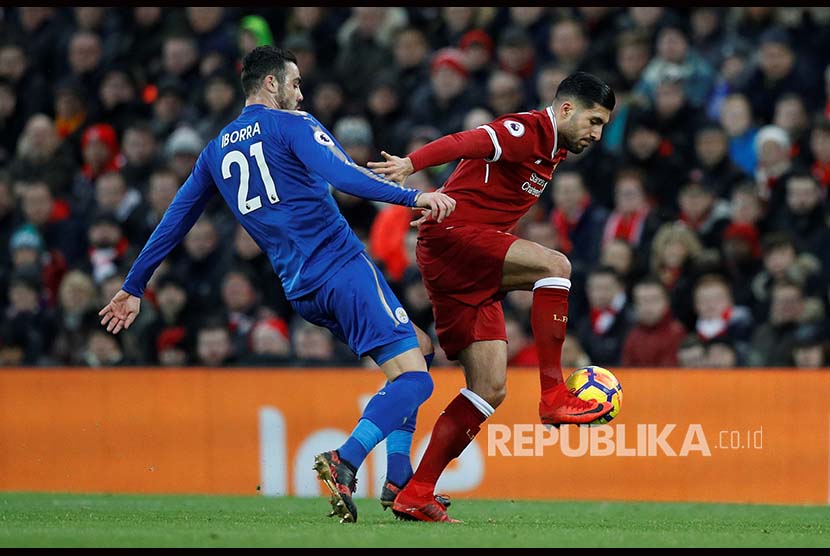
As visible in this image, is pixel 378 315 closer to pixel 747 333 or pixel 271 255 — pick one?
pixel 271 255

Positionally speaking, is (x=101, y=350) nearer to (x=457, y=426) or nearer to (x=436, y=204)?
(x=457, y=426)

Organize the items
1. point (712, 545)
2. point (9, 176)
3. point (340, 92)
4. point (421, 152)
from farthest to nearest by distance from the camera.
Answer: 1. point (9, 176)
2. point (340, 92)
3. point (421, 152)
4. point (712, 545)

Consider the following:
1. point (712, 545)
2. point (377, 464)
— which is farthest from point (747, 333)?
point (712, 545)

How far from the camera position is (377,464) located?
10.2 m

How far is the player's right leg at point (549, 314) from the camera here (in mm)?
7281

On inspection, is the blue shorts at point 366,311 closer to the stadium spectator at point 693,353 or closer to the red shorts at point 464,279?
the red shorts at point 464,279

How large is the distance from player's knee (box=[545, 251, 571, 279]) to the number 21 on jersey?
139cm

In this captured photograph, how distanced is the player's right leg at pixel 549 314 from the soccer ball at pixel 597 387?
0.11 feet

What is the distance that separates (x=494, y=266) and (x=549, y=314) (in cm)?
38

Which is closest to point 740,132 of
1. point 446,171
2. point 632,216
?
point 632,216

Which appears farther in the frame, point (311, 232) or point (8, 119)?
point (8, 119)

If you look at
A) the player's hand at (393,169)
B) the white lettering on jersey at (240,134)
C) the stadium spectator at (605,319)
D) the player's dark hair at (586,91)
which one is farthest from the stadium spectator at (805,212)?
the white lettering on jersey at (240,134)

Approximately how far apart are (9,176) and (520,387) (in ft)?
21.0

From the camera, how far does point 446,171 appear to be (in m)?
12.3
